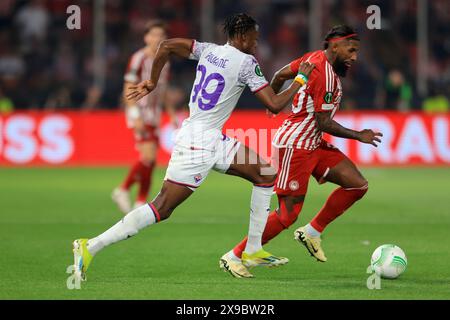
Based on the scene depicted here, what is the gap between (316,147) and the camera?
354 inches

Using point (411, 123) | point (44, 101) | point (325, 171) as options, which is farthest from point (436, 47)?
point (325, 171)

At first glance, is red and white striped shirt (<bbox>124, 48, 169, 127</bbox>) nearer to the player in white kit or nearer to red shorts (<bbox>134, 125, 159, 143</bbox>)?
red shorts (<bbox>134, 125, 159, 143</bbox>)

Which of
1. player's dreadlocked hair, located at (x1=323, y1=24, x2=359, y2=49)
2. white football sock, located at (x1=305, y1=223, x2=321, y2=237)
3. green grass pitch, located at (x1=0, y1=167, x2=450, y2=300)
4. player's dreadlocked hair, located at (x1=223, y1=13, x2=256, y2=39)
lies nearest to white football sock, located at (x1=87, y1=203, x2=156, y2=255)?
green grass pitch, located at (x1=0, y1=167, x2=450, y2=300)

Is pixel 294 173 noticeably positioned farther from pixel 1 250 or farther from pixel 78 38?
pixel 78 38

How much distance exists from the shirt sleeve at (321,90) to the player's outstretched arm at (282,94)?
2.01 ft

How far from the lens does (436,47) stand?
23.0m

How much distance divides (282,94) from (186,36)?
1513cm

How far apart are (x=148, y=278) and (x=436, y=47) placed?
1610cm

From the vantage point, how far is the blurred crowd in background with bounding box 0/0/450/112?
21.8 metres

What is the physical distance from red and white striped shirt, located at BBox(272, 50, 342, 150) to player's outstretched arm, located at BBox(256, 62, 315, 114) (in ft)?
2.10

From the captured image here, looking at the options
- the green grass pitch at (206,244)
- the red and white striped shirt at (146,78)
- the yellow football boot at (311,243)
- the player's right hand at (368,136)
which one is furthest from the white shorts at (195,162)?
the red and white striped shirt at (146,78)

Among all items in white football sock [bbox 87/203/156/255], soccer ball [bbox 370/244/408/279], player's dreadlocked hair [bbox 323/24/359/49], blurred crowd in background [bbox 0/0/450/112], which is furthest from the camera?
blurred crowd in background [bbox 0/0/450/112]

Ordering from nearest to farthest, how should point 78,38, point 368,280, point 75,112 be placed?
point 368,280 < point 75,112 < point 78,38

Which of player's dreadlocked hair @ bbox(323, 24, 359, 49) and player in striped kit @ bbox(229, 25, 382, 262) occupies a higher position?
player's dreadlocked hair @ bbox(323, 24, 359, 49)
